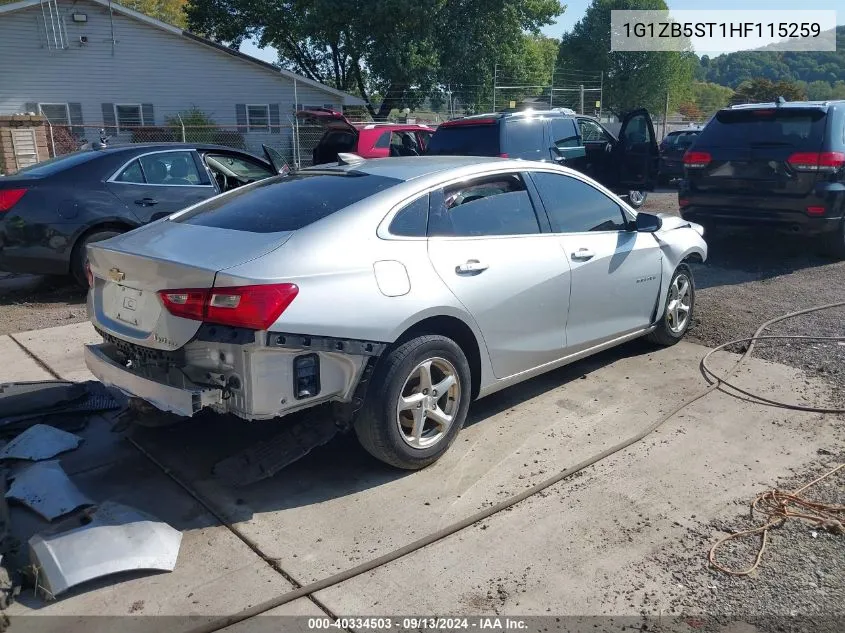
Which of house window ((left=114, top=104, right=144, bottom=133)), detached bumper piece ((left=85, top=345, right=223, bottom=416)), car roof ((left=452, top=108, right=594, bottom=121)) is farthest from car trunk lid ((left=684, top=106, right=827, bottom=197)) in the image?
house window ((left=114, top=104, right=144, bottom=133))

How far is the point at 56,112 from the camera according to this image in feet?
81.5

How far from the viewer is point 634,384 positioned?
5.34m

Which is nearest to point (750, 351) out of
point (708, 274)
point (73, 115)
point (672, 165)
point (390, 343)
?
point (708, 274)

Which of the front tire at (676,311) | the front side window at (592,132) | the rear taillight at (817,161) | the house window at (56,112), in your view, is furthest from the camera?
the house window at (56,112)

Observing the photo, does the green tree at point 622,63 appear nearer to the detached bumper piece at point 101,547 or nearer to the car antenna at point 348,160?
the car antenna at point 348,160

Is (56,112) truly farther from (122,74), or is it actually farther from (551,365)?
(551,365)

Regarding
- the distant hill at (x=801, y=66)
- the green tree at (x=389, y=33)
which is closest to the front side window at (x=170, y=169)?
the green tree at (x=389, y=33)

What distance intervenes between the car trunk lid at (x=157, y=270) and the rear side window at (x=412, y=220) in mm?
591

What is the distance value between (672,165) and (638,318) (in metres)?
13.8

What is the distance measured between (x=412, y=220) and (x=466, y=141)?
23.1 feet

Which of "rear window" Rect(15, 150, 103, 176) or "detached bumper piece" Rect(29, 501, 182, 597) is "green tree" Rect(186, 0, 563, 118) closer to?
"rear window" Rect(15, 150, 103, 176)

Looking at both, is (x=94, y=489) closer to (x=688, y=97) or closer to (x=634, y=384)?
(x=634, y=384)

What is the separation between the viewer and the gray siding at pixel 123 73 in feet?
Result: 78.4

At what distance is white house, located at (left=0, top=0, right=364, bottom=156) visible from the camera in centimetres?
2386
